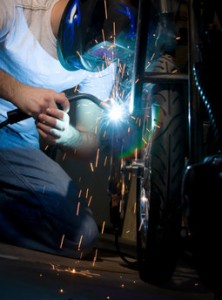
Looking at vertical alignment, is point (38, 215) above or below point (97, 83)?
below

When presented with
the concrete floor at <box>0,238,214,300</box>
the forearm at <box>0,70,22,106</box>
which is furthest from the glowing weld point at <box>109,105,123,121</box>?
the concrete floor at <box>0,238,214,300</box>

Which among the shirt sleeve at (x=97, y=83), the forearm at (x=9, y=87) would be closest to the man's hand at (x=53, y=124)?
the forearm at (x=9, y=87)

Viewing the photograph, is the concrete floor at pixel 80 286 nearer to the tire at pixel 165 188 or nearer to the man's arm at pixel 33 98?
the tire at pixel 165 188

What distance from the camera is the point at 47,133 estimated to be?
1.51 m

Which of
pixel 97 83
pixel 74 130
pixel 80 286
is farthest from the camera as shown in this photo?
pixel 97 83

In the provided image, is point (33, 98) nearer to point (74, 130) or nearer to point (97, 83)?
point (74, 130)

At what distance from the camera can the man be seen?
64.2 inches

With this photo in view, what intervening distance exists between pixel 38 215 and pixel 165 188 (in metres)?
0.75

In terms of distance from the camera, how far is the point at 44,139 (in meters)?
1.69

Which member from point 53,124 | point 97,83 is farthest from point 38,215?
point 97,83

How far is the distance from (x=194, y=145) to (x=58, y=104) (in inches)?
27.0

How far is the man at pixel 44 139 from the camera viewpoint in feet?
5.35

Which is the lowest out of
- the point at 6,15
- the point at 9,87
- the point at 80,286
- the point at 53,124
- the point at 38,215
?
the point at 80,286

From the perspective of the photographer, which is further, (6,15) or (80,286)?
(6,15)
